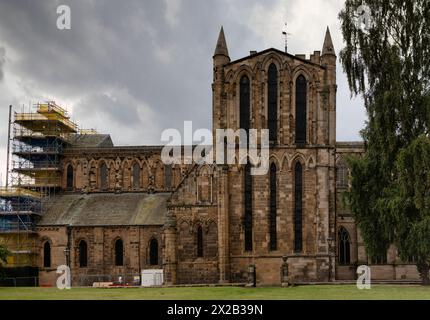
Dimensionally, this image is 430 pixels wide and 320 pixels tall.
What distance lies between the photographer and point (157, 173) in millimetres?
69812

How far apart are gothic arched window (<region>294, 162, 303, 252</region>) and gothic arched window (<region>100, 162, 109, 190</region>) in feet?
70.6

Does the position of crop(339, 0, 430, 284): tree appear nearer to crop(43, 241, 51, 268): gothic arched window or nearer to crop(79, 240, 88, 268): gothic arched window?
crop(79, 240, 88, 268): gothic arched window

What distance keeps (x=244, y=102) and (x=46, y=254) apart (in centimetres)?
2293

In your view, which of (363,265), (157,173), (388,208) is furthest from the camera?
(157,173)

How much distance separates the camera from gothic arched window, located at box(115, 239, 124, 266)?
62766 millimetres

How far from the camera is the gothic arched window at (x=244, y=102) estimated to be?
5641 centimetres

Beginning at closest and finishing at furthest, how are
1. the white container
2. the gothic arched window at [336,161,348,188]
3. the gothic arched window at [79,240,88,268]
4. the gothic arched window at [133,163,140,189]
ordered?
the white container
the gothic arched window at [79,240,88,268]
the gothic arched window at [133,163,140,189]
the gothic arched window at [336,161,348,188]

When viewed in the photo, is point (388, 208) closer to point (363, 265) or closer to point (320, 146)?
point (320, 146)

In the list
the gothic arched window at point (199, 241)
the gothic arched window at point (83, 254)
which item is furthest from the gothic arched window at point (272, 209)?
the gothic arched window at point (83, 254)

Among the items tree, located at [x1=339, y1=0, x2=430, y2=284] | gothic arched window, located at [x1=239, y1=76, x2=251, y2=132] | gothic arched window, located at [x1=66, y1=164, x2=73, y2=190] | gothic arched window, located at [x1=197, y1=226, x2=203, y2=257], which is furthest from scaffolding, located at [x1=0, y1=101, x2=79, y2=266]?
tree, located at [x1=339, y1=0, x2=430, y2=284]

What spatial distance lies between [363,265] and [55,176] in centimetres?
3110

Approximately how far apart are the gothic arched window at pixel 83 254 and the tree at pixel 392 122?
2624cm
